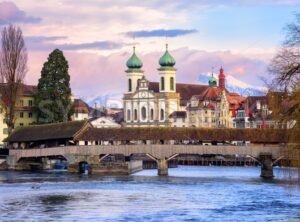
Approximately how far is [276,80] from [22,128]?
60.0 m

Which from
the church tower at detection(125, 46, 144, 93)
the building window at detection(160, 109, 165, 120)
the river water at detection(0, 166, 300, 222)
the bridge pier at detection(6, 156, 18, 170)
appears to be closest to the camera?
the river water at detection(0, 166, 300, 222)

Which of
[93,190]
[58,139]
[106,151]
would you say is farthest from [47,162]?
[93,190]

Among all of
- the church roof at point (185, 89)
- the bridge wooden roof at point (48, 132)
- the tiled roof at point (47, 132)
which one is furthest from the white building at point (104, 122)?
the bridge wooden roof at point (48, 132)

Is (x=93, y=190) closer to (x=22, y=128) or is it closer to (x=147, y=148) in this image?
(x=147, y=148)

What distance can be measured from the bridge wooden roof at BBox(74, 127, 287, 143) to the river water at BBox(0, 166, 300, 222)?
8.60 metres

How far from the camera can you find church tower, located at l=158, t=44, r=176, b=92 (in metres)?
172

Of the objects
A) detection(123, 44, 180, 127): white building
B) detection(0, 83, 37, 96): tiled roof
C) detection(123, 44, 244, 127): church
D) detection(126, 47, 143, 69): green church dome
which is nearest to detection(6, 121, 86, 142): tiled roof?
detection(0, 83, 37, 96): tiled roof

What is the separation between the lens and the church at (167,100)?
16488 cm

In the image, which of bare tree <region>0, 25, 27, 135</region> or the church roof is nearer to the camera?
bare tree <region>0, 25, 27, 135</region>

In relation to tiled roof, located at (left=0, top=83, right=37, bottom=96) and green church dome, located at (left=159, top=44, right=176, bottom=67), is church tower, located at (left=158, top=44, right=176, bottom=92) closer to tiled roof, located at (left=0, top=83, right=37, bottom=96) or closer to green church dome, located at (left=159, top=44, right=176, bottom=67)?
green church dome, located at (left=159, top=44, right=176, bottom=67)

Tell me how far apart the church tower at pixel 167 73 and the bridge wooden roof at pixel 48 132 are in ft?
247

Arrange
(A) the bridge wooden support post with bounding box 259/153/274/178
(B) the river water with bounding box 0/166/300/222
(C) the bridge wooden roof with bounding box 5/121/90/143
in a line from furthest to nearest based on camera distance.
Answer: (C) the bridge wooden roof with bounding box 5/121/90/143
(A) the bridge wooden support post with bounding box 259/153/274/178
(B) the river water with bounding box 0/166/300/222

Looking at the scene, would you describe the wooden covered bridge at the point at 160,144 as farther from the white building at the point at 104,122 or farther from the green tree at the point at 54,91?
the white building at the point at 104,122

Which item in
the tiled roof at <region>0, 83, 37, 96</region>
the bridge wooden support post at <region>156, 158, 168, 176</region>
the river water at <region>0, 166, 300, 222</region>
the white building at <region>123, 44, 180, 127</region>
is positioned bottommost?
the river water at <region>0, 166, 300, 222</region>
